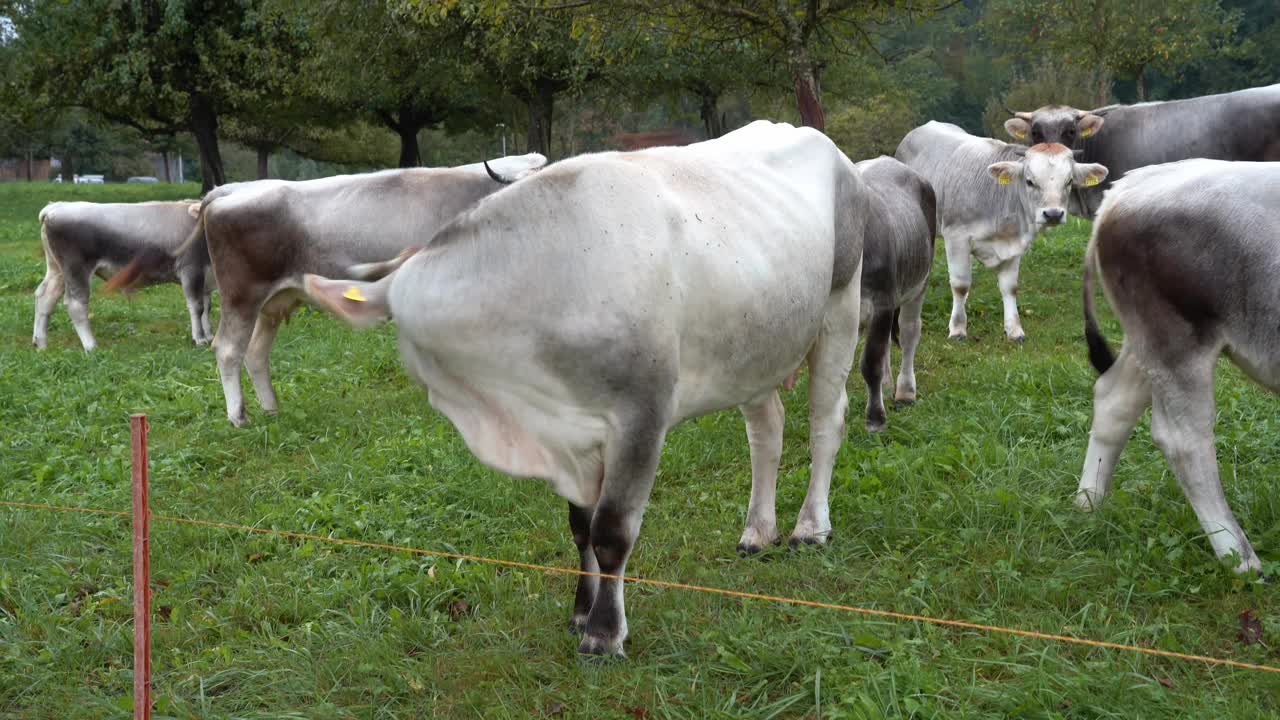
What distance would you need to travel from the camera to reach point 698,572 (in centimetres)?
470

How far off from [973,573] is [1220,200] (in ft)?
5.64

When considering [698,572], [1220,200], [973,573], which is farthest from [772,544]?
[1220,200]

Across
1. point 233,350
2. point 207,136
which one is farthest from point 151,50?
point 233,350

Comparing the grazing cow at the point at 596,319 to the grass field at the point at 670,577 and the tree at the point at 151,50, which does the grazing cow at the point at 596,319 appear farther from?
the tree at the point at 151,50

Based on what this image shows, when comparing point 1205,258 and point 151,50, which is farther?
point 151,50

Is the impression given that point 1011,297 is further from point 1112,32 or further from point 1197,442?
point 1112,32

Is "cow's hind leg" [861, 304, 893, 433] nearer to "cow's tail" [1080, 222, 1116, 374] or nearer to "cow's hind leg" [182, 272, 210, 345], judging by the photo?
"cow's tail" [1080, 222, 1116, 374]

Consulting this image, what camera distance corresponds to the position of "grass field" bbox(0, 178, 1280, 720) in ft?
12.1

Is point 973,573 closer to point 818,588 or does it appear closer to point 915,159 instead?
point 818,588

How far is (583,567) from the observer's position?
413 cm

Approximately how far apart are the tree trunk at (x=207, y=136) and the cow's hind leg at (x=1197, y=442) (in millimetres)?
25165

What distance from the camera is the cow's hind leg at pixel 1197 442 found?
14.0ft

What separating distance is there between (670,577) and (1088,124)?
8.20m

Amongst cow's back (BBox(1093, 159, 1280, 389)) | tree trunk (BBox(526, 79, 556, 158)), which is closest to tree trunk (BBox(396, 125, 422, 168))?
tree trunk (BBox(526, 79, 556, 158))
